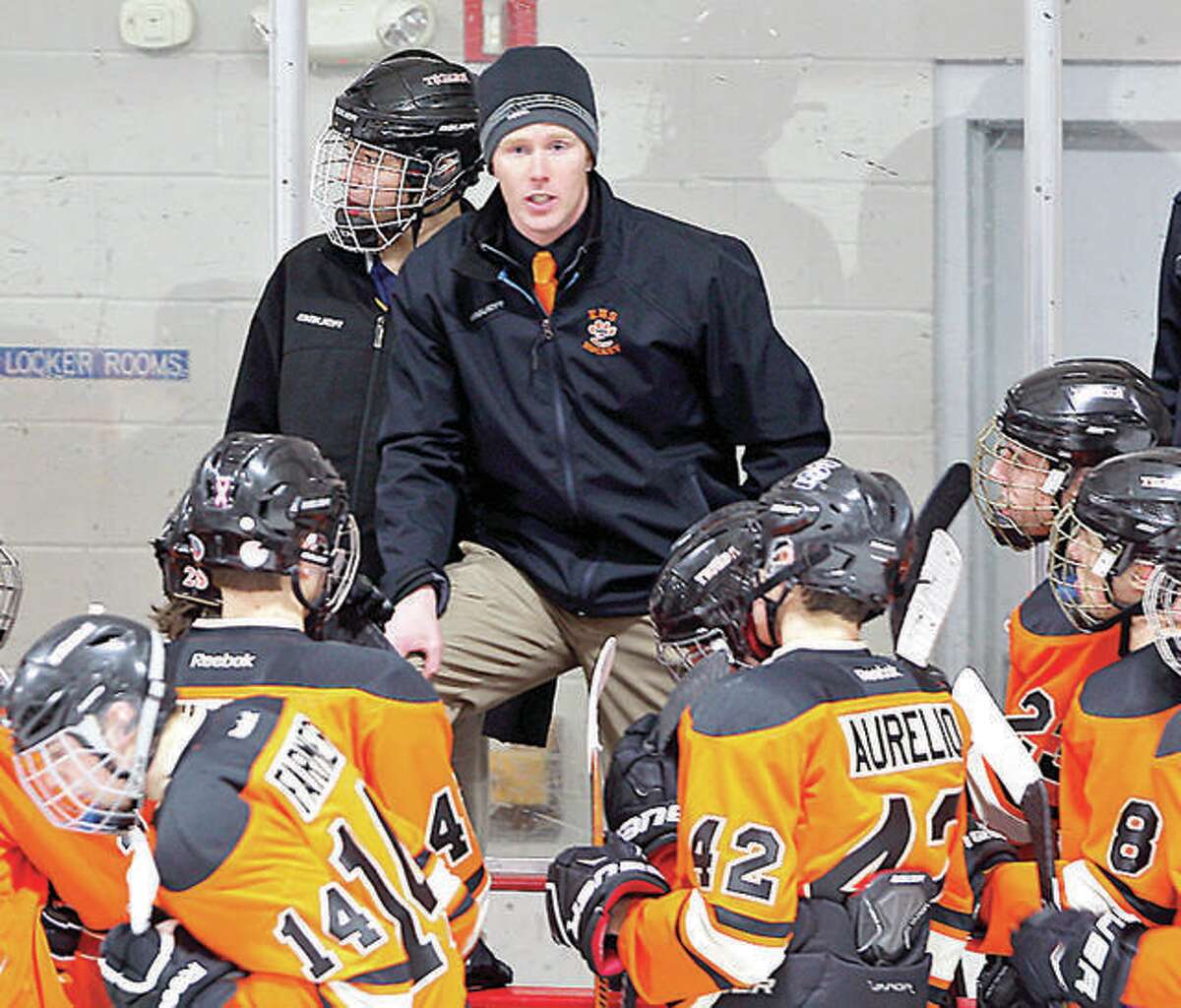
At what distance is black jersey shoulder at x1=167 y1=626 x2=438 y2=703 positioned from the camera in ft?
7.71

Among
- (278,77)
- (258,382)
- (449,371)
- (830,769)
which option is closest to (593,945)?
(830,769)

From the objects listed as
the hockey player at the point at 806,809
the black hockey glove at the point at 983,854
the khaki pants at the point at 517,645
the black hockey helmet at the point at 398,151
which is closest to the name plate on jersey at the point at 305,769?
the hockey player at the point at 806,809

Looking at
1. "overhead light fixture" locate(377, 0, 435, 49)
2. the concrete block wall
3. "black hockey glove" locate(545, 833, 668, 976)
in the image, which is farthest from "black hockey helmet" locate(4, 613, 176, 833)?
"overhead light fixture" locate(377, 0, 435, 49)

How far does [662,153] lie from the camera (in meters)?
4.32

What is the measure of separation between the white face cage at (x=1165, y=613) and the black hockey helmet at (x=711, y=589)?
43 cm

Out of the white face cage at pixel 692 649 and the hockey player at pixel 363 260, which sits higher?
the hockey player at pixel 363 260

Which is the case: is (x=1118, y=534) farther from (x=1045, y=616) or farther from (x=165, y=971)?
(x=165, y=971)

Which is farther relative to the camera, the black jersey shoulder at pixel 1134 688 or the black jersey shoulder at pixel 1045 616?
the black jersey shoulder at pixel 1045 616

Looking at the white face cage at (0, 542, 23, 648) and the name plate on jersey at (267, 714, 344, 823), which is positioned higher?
the white face cage at (0, 542, 23, 648)

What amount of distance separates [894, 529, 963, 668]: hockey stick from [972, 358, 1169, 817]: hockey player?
0.25 feet

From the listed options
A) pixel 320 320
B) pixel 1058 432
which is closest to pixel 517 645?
pixel 320 320

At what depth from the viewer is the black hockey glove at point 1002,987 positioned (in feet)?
8.59

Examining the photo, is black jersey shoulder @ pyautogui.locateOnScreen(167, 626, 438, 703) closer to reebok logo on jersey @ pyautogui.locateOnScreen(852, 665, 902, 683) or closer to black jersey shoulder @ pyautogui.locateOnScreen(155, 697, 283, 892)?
black jersey shoulder @ pyautogui.locateOnScreen(155, 697, 283, 892)

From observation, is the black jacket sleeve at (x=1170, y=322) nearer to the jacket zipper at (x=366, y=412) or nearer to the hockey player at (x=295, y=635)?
the jacket zipper at (x=366, y=412)
